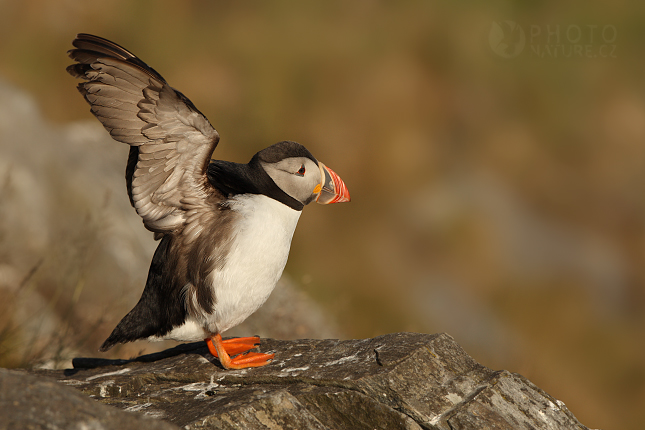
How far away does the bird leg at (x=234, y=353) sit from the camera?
4364mm

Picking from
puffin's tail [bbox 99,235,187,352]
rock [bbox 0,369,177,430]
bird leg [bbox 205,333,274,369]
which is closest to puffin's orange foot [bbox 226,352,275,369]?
bird leg [bbox 205,333,274,369]

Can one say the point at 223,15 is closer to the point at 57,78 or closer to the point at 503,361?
the point at 57,78

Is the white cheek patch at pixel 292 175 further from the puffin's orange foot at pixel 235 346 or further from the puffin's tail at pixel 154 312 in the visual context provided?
the puffin's orange foot at pixel 235 346

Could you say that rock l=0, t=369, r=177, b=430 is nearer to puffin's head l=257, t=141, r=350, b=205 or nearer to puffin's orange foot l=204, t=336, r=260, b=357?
puffin's orange foot l=204, t=336, r=260, b=357

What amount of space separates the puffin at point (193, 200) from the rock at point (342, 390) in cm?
27

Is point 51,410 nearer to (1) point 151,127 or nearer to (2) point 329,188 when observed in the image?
(1) point 151,127

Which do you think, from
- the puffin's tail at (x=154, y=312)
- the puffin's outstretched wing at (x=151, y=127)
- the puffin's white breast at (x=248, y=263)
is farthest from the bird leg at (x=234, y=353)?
the puffin's outstretched wing at (x=151, y=127)

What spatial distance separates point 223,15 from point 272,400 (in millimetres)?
9262

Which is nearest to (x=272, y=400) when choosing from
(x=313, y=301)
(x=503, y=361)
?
(x=503, y=361)

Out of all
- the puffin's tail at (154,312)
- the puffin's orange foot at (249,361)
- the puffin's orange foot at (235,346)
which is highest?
the puffin's tail at (154,312)

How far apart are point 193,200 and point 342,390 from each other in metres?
1.76

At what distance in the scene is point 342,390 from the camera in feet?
11.9

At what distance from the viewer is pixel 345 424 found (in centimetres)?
353

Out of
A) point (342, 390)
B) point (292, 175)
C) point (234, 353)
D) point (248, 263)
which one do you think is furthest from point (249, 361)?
point (292, 175)
